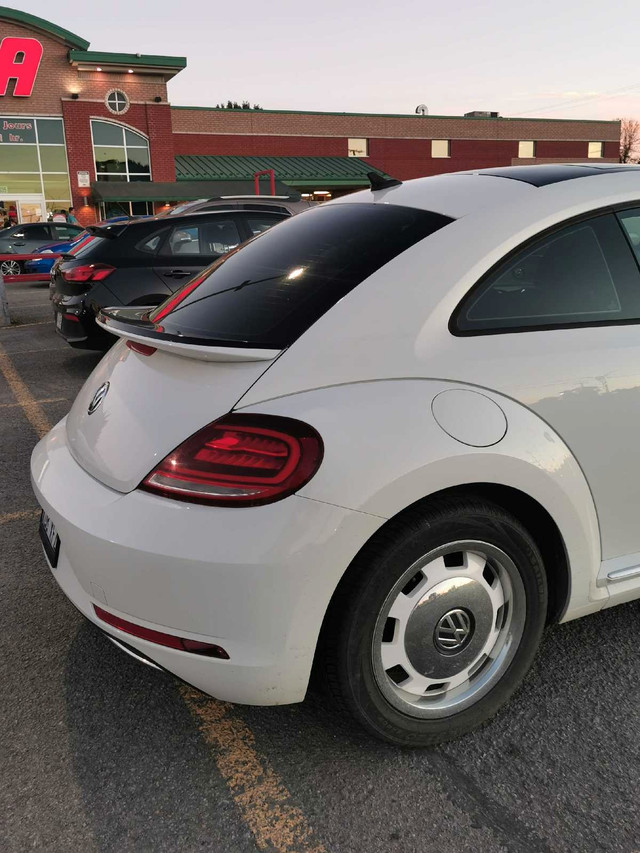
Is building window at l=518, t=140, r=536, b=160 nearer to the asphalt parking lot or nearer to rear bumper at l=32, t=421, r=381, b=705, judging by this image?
the asphalt parking lot

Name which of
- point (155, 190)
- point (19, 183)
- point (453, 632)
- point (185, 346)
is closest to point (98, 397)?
point (185, 346)

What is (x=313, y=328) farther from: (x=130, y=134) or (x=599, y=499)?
(x=130, y=134)

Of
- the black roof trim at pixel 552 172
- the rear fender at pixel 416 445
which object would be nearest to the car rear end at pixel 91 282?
the black roof trim at pixel 552 172

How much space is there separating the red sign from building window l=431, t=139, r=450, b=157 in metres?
22.7

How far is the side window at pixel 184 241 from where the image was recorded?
759cm

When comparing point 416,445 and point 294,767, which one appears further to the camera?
point 294,767

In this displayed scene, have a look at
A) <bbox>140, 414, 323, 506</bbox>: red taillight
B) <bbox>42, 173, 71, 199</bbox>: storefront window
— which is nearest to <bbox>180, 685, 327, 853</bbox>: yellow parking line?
<bbox>140, 414, 323, 506</bbox>: red taillight

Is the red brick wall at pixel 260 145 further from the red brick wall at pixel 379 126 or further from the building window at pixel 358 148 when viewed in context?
Result: the building window at pixel 358 148

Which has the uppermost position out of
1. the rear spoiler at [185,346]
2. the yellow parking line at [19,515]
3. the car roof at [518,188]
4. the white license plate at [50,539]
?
the car roof at [518,188]

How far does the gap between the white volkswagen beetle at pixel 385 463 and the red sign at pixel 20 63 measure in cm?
3187

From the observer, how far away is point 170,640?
6.32ft

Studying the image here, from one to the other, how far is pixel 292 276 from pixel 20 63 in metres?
32.2

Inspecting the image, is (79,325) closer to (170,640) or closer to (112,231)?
(112,231)

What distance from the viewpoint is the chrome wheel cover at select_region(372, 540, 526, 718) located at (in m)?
2.02
